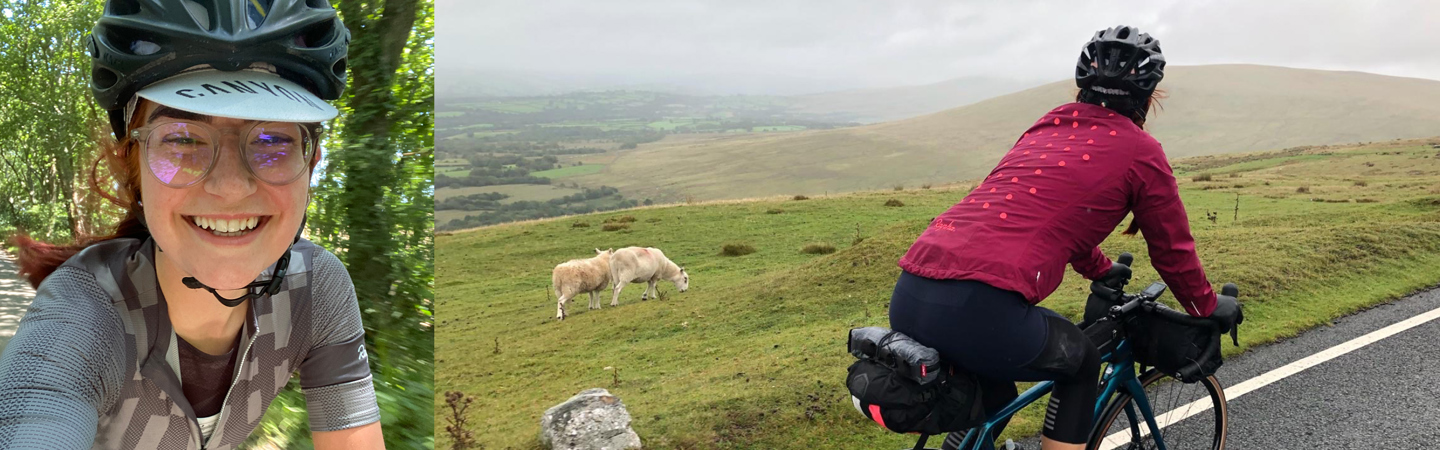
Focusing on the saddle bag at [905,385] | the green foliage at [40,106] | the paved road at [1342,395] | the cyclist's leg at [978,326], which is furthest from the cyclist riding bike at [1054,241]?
the green foliage at [40,106]

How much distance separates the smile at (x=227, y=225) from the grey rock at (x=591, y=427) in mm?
3866

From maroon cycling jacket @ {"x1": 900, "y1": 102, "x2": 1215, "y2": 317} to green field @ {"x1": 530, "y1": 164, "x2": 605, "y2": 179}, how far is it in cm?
4130

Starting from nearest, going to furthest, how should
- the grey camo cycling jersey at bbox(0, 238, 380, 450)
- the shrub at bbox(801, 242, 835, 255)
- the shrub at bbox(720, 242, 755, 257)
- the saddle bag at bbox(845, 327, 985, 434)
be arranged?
1. the grey camo cycling jersey at bbox(0, 238, 380, 450)
2. the saddle bag at bbox(845, 327, 985, 434)
3. the shrub at bbox(801, 242, 835, 255)
4. the shrub at bbox(720, 242, 755, 257)

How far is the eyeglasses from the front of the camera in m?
1.12

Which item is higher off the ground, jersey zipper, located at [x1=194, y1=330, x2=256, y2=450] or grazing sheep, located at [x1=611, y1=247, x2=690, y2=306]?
jersey zipper, located at [x1=194, y1=330, x2=256, y2=450]

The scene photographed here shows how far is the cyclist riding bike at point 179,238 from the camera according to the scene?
1.07m

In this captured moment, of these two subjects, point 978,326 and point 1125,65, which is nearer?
point 978,326

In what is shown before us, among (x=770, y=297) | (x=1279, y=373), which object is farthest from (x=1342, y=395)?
(x=770, y=297)

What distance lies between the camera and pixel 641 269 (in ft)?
39.7

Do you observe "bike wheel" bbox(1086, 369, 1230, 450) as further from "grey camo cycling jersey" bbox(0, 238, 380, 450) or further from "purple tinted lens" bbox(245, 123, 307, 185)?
"purple tinted lens" bbox(245, 123, 307, 185)

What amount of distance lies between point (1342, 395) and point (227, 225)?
652cm

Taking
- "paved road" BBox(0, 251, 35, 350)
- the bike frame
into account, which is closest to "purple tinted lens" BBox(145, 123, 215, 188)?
the bike frame

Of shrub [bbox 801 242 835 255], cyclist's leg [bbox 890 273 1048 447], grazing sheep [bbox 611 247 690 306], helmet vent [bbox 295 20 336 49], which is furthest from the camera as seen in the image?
shrub [bbox 801 242 835 255]

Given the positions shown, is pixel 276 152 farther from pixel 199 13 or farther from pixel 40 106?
pixel 40 106
